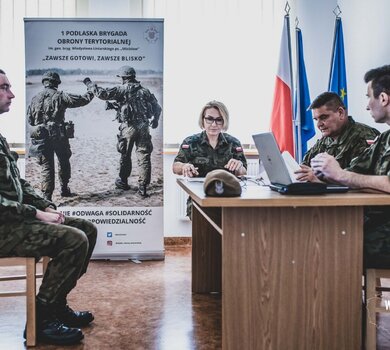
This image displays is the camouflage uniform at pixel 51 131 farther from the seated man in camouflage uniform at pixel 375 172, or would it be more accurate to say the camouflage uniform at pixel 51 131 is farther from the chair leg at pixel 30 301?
the seated man in camouflage uniform at pixel 375 172

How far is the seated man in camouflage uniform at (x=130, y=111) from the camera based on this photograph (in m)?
3.86

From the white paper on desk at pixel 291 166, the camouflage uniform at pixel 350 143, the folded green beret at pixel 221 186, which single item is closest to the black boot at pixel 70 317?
the folded green beret at pixel 221 186

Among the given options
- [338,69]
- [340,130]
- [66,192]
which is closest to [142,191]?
[66,192]

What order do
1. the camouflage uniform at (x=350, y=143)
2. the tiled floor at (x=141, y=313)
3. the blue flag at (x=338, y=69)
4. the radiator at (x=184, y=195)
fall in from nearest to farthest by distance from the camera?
the tiled floor at (x=141, y=313) → the camouflage uniform at (x=350, y=143) → the blue flag at (x=338, y=69) → the radiator at (x=184, y=195)

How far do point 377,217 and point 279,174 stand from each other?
470 millimetres

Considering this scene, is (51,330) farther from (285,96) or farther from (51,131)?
(285,96)

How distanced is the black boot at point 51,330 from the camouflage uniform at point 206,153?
1.56m

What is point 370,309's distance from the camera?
197cm

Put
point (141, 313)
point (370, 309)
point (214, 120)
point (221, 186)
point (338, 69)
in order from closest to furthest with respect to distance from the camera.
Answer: point (221, 186)
point (370, 309)
point (141, 313)
point (214, 120)
point (338, 69)

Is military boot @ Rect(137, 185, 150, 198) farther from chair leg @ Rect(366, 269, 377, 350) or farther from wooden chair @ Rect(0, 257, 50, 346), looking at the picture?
chair leg @ Rect(366, 269, 377, 350)

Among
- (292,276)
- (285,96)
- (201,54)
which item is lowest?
(292,276)

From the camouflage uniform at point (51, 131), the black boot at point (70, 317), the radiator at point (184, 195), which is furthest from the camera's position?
the radiator at point (184, 195)

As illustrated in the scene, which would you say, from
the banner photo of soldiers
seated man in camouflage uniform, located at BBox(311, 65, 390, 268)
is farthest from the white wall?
seated man in camouflage uniform, located at BBox(311, 65, 390, 268)

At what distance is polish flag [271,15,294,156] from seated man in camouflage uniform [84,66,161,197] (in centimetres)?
112
